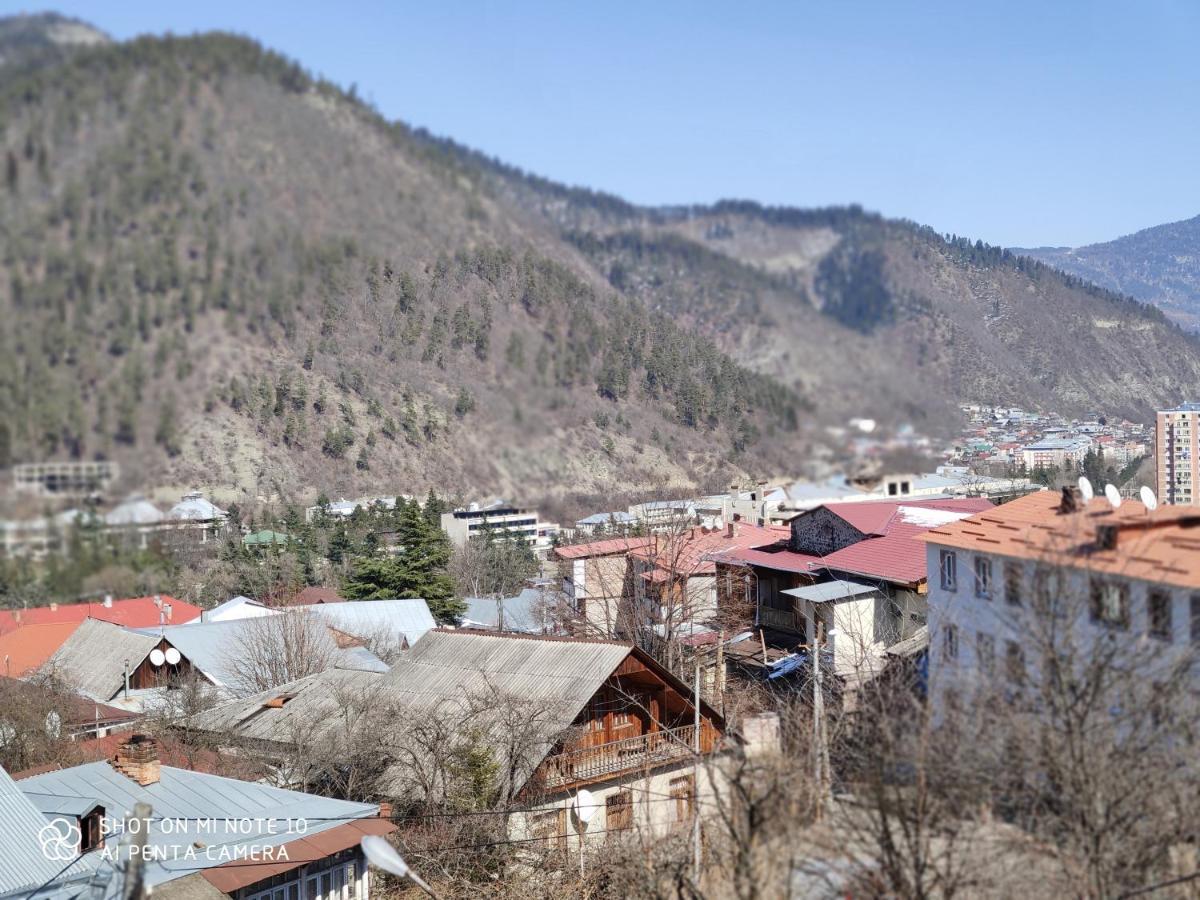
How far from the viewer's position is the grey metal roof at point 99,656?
87.4 ft

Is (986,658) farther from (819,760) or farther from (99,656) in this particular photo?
(99,656)

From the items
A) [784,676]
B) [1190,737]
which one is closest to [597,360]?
[1190,737]

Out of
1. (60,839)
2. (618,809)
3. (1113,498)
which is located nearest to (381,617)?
(618,809)

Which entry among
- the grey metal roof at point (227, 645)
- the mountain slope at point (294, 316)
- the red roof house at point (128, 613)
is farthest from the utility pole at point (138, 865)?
the red roof house at point (128, 613)

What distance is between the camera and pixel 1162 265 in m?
27.7

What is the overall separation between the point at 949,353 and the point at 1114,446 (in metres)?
13.7

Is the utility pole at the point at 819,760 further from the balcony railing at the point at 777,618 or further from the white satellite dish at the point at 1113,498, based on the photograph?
the balcony railing at the point at 777,618

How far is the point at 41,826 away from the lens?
37.8 feet

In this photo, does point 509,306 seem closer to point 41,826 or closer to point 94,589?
point 94,589

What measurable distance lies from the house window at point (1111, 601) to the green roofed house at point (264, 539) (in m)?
10.0

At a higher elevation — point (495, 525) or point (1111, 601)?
point (1111, 601)

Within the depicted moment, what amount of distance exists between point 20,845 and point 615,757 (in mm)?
7964

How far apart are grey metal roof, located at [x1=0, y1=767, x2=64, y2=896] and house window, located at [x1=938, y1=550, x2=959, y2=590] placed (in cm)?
1426

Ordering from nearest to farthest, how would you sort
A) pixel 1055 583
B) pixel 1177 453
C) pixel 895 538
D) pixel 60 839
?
1. pixel 1055 583
2. pixel 60 839
3. pixel 1177 453
4. pixel 895 538
